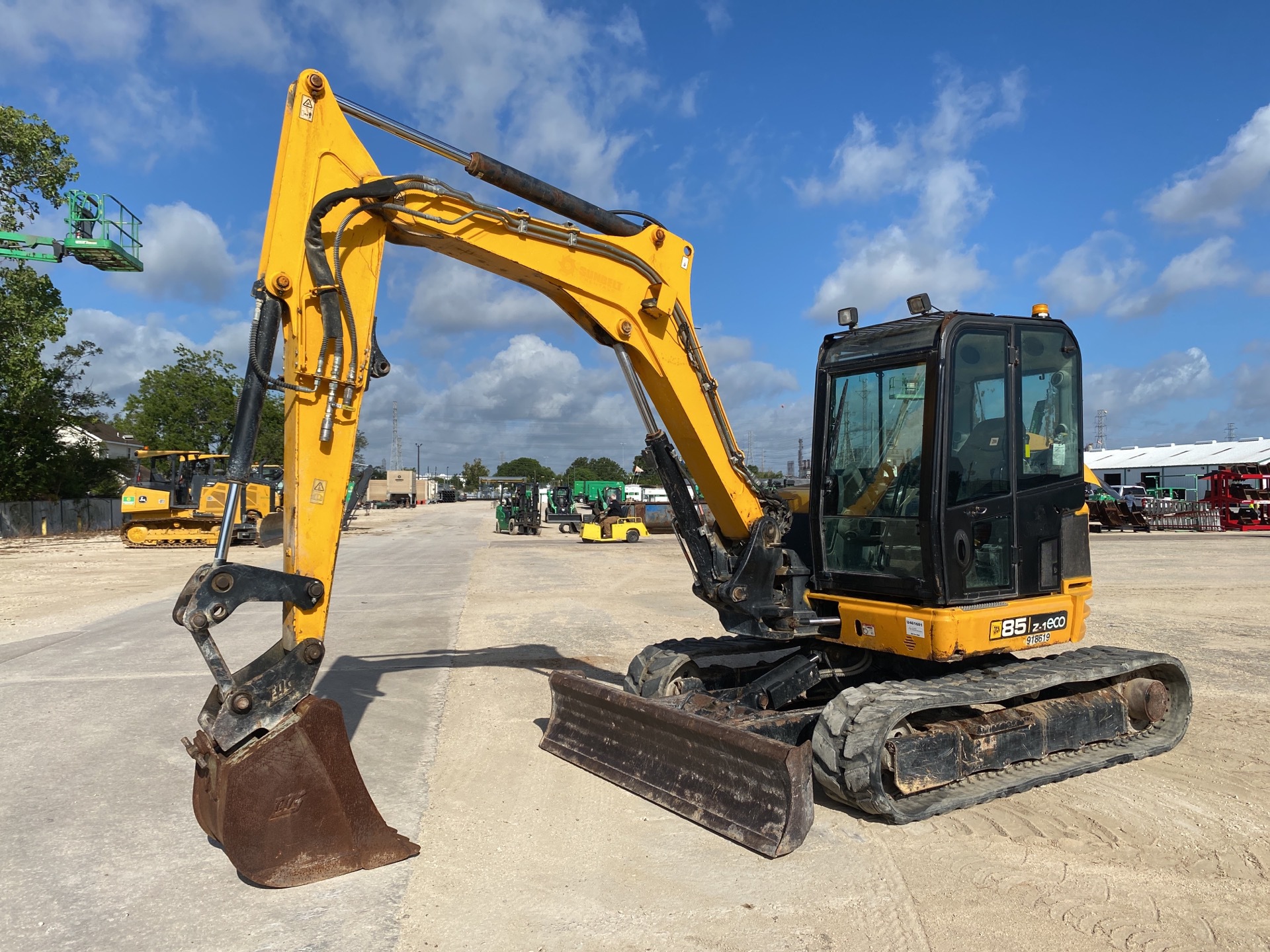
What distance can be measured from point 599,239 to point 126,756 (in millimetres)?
A: 4840

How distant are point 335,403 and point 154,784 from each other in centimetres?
294

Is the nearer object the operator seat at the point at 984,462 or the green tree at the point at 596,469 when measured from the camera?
the operator seat at the point at 984,462

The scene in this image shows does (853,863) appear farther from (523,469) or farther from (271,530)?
(523,469)

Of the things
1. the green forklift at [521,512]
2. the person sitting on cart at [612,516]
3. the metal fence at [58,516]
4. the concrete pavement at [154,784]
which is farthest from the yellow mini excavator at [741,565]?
the metal fence at [58,516]

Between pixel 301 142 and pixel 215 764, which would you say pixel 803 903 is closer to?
pixel 215 764

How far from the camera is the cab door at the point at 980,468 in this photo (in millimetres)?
5551

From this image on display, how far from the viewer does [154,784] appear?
5.71m

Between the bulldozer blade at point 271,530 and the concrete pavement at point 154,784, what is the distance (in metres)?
1.63

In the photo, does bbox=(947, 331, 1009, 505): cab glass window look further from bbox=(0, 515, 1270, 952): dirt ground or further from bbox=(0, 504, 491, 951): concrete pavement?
bbox=(0, 504, 491, 951): concrete pavement

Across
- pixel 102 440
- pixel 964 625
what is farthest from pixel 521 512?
pixel 964 625

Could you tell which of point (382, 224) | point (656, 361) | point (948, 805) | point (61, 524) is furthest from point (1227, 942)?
point (61, 524)

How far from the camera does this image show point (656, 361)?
6078 millimetres

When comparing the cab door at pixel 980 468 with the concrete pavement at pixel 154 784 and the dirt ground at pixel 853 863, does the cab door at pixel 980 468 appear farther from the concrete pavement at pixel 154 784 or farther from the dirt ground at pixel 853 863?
the concrete pavement at pixel 154 784

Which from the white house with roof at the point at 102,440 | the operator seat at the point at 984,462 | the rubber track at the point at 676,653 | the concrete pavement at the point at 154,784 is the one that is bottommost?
the concrete pavement at the point at 154,784
